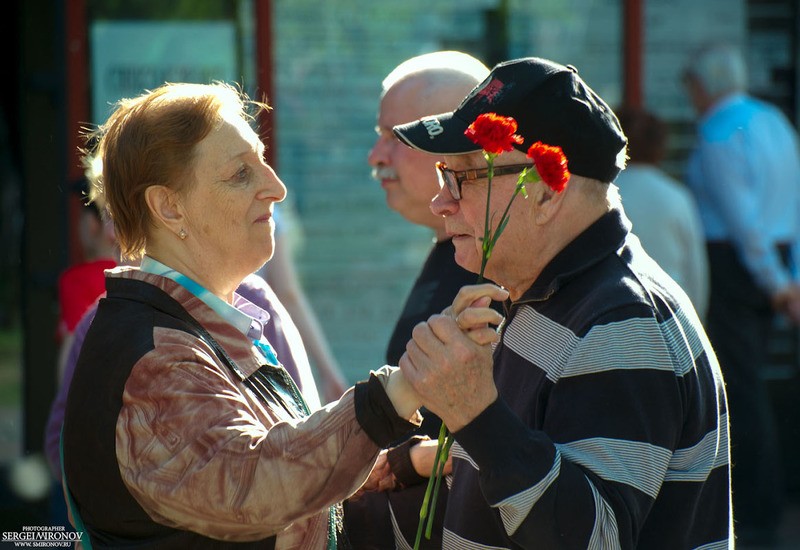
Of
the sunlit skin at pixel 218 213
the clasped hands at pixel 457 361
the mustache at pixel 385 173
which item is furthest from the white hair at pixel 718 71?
the clasped hands at pixel 457 361

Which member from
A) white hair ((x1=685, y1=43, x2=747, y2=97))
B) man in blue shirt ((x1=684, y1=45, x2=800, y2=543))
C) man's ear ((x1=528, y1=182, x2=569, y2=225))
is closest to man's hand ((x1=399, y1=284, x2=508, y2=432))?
man's ear ((x1=528, y1=182, x2=569, y2=225))

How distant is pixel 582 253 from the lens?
7.19 ft

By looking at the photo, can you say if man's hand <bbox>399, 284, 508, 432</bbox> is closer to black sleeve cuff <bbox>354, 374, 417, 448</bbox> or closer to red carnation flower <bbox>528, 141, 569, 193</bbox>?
black sleeve cuff <bbox>354, 374, 417, 448</bbox>

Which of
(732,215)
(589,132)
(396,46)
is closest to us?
(589,132)

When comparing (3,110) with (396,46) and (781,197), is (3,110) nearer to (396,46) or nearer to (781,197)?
(396,46)

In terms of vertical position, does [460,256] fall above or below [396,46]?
below

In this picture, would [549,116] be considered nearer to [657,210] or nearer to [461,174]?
Answer: [461,174]

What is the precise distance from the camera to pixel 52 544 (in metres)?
3.76

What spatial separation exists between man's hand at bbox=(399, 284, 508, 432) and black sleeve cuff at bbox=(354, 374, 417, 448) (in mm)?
77

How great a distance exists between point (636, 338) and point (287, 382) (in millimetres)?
760

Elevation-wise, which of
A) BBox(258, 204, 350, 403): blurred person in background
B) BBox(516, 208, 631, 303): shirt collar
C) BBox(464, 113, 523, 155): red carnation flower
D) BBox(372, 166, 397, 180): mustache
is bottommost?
BBox(258, 204, 350, 403): blurred person in background

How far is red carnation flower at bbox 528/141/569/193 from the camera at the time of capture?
6.33 feet

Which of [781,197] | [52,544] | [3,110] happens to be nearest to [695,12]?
[781,197]

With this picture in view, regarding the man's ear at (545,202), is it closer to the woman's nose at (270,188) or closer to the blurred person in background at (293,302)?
the woman's nose at (270,188)
